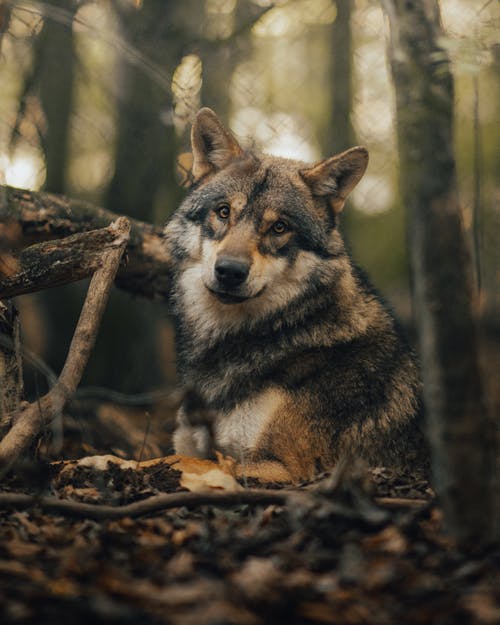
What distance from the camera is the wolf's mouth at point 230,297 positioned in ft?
14.3

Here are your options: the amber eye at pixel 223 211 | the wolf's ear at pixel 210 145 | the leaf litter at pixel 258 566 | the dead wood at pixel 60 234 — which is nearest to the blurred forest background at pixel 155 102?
the dead wood at pixel 60 234

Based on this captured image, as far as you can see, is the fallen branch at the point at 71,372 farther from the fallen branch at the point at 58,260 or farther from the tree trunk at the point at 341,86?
the tree trunk at the point at 341,86

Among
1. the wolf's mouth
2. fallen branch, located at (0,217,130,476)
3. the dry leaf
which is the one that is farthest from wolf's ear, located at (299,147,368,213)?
the dry leaf

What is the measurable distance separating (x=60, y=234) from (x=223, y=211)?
1672mm

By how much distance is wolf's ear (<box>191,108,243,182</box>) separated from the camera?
490 cm

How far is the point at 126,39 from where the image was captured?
7.31 m

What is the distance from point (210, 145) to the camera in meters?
5.06

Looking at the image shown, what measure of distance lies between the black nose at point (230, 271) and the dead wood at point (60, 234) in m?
0.70

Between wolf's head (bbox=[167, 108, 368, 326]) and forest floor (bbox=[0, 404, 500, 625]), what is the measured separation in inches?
69.7

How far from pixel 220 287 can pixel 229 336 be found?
0.51m

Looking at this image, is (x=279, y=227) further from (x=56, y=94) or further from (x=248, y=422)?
(x=56, y=94)

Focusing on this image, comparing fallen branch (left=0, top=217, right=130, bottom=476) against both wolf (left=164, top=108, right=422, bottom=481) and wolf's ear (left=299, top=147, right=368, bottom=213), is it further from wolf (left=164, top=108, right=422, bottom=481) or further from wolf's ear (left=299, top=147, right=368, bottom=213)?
wolf's ear (left=299, top=147, right=368, bottom=213)

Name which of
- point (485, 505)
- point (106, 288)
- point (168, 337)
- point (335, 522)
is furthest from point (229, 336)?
point (168, 337)

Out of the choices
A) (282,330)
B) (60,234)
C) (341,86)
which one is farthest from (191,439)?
(341,86)
